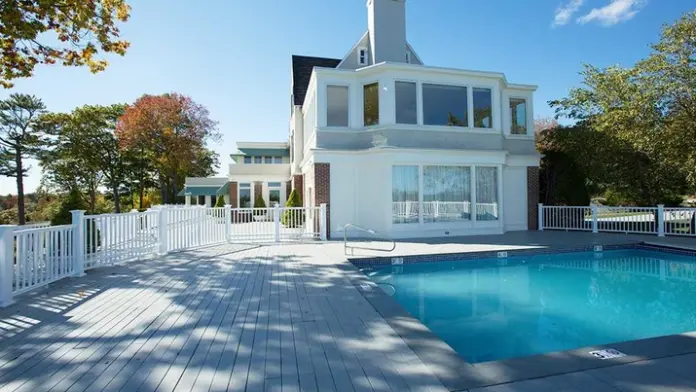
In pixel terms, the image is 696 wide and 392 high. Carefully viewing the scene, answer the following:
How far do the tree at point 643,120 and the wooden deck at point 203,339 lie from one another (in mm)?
12868

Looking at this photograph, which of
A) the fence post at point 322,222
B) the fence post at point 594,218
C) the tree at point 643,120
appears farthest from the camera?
the fence post at point 594,218

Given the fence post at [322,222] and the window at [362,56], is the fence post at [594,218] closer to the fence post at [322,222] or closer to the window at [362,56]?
the fence post at [322,222]

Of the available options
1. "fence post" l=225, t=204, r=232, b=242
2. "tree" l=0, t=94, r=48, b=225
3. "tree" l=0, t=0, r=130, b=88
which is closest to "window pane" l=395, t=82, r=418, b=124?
"fence post" l=225, t=204, r=232, b=242

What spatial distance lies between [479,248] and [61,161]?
39.4 metres

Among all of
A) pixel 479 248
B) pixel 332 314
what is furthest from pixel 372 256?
pixel 332 314

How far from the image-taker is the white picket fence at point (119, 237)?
207 inches

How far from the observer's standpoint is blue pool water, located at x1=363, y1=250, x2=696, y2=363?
188 inches

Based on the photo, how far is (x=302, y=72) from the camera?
20.2 meters

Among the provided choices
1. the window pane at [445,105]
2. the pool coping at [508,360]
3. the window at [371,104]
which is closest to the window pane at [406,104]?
the window pane at [445,105]

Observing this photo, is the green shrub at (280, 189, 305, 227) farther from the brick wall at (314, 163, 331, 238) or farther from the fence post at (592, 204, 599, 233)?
the fence post at (592, 204, 599, 233)

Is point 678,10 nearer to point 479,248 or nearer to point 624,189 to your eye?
point 624,189

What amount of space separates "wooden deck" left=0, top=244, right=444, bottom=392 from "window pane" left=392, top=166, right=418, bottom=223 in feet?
20.2

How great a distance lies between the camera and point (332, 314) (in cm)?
446

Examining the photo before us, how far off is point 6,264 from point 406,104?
1114cm
